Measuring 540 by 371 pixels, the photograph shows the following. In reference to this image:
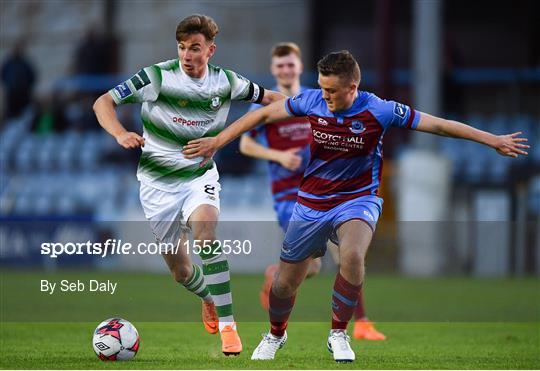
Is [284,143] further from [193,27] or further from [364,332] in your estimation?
[193,27]

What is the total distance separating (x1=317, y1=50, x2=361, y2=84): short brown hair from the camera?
7492mm

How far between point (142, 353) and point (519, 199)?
35.3 ft

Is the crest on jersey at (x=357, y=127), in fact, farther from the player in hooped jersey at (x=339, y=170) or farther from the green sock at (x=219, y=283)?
the green sock at (x=219, y=283)

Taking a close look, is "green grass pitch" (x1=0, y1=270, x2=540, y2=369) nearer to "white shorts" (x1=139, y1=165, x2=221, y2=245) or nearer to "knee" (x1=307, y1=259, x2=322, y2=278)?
"knee" (x1=307, y1=259, x2=322, y2=278)

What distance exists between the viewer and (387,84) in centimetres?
1930

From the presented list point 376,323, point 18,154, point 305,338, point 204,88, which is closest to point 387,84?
point 18,154

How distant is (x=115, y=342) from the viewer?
7.74 m

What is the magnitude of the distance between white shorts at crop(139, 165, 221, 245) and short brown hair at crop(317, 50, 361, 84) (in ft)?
3.98

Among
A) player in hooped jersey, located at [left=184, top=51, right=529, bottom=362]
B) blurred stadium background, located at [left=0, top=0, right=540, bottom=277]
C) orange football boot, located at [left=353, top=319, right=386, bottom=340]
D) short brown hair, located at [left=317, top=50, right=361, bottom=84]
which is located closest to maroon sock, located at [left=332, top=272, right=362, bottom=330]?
player in hooped jersey, located at [left=184, top=51, right=529, bottom=362]

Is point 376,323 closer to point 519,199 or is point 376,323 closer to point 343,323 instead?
point 343,323

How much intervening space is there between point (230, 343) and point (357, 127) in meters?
1.61

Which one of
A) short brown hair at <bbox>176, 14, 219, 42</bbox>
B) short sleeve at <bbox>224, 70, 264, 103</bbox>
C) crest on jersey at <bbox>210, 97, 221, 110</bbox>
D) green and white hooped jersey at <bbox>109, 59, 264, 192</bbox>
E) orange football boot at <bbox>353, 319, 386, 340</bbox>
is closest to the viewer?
short brown hair at <bbox>176, 14, 219, 42</bbox>

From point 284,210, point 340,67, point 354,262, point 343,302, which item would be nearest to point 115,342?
point 343,302

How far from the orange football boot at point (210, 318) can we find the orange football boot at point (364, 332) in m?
1.56
